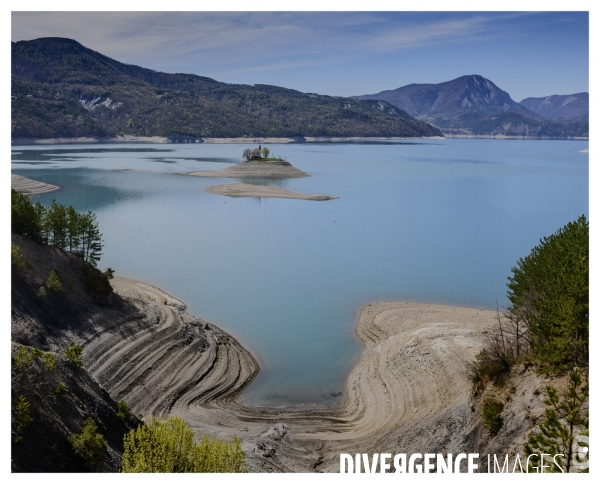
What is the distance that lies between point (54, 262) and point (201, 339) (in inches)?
347

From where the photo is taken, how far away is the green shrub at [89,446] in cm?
1617

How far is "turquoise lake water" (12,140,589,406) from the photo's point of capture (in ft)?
112

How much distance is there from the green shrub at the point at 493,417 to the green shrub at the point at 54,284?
20.8m

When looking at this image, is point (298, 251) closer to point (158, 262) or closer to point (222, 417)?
point (158, 262)

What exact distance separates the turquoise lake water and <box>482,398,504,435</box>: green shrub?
33.0 ft

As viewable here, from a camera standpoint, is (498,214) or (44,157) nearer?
(498,214)

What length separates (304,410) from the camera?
82.2 ft

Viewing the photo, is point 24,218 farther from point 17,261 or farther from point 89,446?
point 89,446

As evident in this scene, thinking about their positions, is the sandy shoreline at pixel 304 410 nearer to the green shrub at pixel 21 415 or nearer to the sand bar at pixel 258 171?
the green shrub at pixel 21 415

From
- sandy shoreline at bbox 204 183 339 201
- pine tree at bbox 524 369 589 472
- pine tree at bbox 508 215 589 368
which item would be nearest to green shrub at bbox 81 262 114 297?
pine tree at bbox 508 215 589 368

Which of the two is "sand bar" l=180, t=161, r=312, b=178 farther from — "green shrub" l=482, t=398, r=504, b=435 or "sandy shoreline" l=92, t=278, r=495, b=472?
"green shrub" l=482, t=398, r=504, b=435

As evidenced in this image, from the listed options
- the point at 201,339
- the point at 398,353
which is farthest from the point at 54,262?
the point at 398,353

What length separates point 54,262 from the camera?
93.9 feet

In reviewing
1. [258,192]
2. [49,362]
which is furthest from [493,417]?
[258,192]
